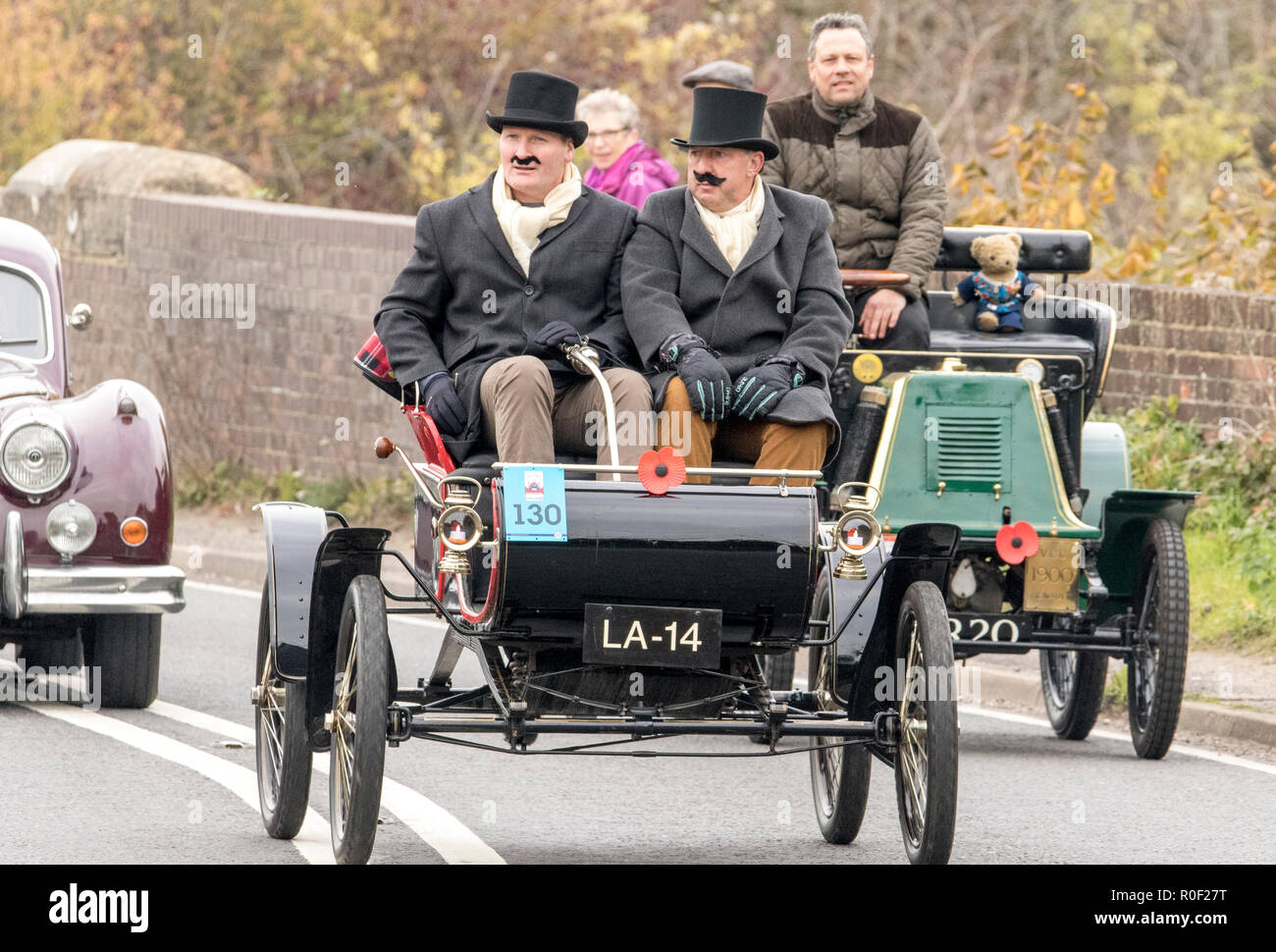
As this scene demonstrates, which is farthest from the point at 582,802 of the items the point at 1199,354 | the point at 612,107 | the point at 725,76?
the point at 1199,354

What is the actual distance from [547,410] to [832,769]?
154cm

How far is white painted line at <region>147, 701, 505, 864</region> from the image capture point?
6.97 metres

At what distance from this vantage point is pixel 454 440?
7.21m

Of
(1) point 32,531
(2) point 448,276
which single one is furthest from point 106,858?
(1) point 32,531

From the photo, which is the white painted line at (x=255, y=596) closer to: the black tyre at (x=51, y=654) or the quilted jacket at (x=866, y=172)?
the black tyre at (x=51, y=654)

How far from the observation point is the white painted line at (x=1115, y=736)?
365 inches

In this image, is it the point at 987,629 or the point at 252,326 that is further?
the point at 252,326

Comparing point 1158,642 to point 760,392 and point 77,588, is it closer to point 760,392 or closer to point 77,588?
point 760,392

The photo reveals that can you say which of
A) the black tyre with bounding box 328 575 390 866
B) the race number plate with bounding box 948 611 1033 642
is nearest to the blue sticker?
the black tyre with bounding box 328 575 390 866

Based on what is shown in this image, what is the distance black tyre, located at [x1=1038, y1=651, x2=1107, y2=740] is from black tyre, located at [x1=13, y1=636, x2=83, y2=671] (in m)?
4.40

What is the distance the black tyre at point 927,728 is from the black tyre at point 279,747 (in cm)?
176

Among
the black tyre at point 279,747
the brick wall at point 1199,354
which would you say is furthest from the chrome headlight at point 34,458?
the brick wall at point 1199,354

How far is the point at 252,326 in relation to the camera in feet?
58.4

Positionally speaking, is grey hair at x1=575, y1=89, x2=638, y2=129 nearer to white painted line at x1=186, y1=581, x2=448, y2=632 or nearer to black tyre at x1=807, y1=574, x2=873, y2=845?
white painted line at x1=186, y1=581, x2=448, y2=632
